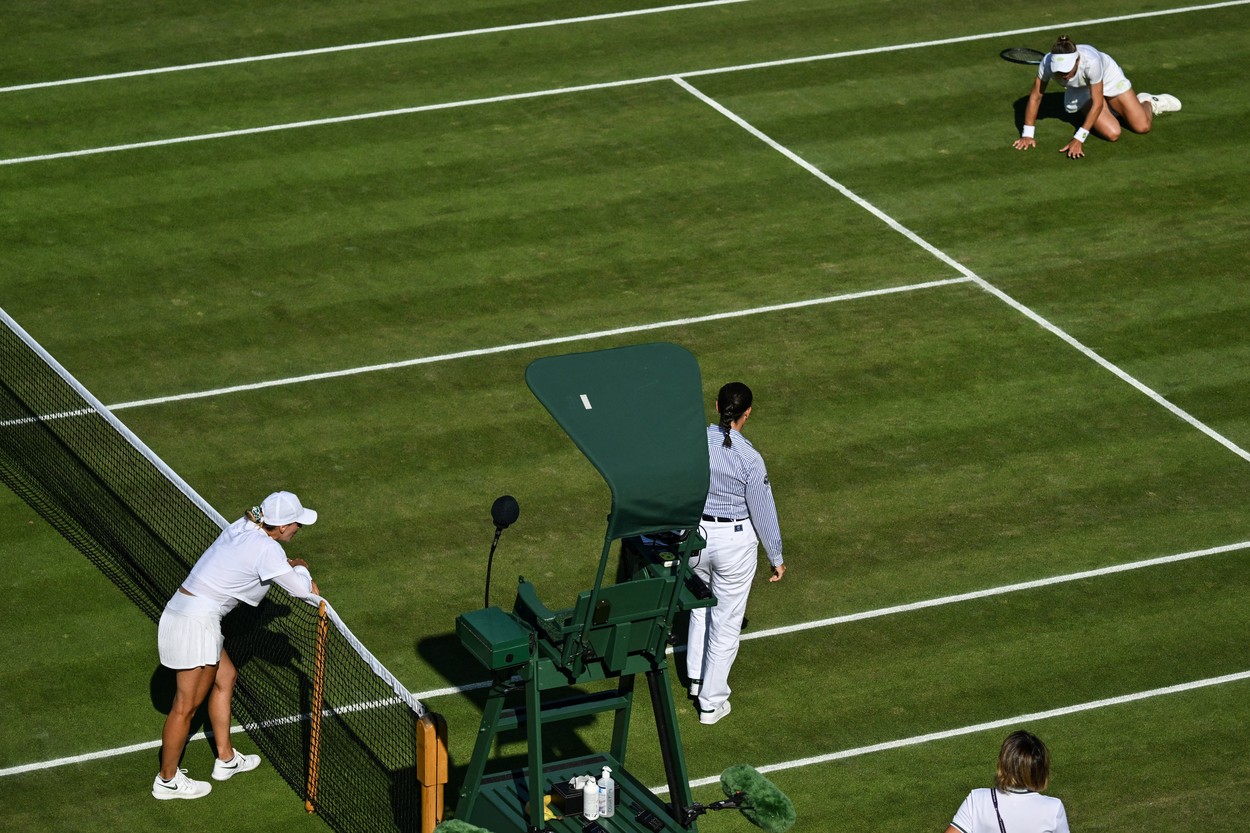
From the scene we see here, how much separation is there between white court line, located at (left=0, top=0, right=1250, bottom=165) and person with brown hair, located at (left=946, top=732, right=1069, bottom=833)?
15.0 meters

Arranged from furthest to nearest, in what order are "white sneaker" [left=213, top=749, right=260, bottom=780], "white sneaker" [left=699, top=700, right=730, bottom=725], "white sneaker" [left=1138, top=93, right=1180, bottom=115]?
1. "white sneaker" [left=1138, top=93, right=1180, bottom=115]
2. "white sneaker" [left=699, top=700, right=730, bottom=725]
3. "white sneaker" [left=213, top=749, right=260, bottom=780]

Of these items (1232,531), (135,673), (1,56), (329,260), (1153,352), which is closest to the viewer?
(135,673)

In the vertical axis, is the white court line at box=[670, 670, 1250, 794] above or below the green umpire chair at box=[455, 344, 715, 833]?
below

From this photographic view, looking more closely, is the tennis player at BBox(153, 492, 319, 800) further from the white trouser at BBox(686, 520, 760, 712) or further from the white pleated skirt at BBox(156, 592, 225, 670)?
the white trouser at BBox(686, 520, 760, 712)

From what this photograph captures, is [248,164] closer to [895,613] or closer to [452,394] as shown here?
[452,394]

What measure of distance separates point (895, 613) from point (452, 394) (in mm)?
4822

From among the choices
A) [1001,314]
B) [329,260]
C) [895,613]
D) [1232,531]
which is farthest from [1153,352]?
[329,260]

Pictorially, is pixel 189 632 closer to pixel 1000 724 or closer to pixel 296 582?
pixel 296 582

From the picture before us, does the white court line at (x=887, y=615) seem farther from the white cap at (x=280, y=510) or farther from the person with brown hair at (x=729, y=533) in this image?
the white cap at (x=280, y=510)

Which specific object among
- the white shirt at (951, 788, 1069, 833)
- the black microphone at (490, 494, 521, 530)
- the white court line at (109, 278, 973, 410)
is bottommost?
the white court line at (109, 278, 973, 410)

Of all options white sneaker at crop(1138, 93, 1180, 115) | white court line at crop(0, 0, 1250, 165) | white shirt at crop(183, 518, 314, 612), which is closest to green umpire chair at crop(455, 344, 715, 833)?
white shirt at crop(183, 518, 314, 612)

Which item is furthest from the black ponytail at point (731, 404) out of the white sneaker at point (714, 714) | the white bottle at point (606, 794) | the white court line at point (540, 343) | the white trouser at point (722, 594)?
the white court line at point (540, 343)

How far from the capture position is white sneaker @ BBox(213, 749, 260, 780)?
39.1 ft

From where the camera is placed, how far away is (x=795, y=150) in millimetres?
21672
